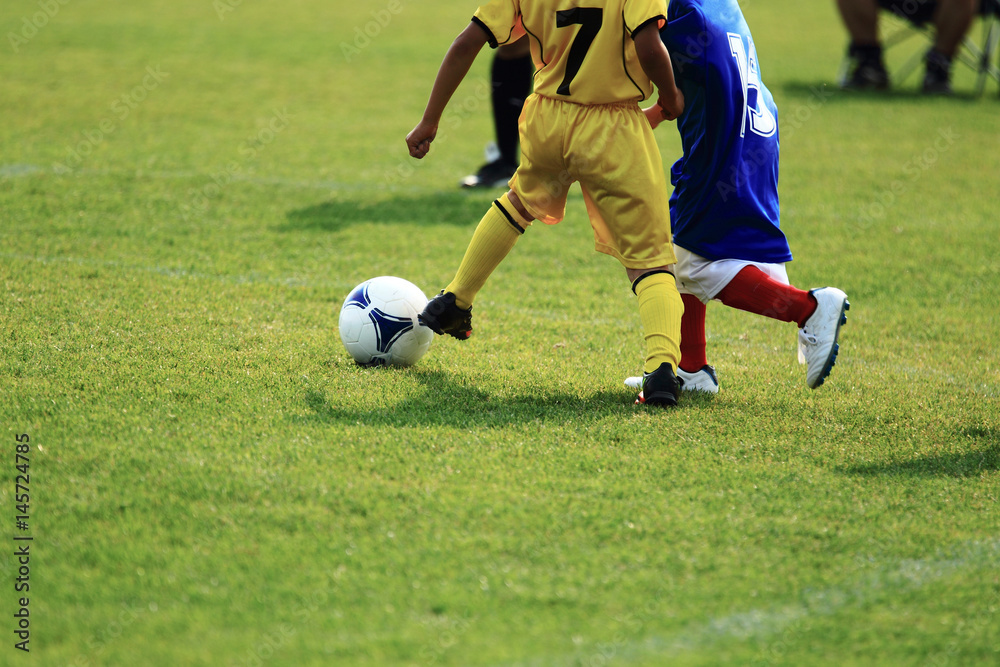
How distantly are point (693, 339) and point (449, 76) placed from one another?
59.8 inches

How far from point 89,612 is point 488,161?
6012 millimetres

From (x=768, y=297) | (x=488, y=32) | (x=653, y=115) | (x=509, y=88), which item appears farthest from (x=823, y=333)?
(x=509, y=88)

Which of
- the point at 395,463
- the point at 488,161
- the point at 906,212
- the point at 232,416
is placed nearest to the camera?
the point at 395,463

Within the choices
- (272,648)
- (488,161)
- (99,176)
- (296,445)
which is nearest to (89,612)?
(272,648)

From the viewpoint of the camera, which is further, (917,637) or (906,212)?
(906,212)

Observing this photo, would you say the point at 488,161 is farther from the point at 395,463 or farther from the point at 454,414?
the point at 395,463

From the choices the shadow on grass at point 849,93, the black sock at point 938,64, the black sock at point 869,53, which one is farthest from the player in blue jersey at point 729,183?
the black sock at point 938,64

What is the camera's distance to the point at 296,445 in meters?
3.15

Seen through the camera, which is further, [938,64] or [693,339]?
[938,64]

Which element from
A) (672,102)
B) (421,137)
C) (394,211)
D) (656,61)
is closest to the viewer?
(656,61)

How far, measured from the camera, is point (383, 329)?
3.88 meters

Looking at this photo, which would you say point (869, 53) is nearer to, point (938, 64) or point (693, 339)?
point (938, 64)

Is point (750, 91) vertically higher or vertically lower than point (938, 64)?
higher

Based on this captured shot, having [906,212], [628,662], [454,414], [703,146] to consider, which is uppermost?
[703,146]
